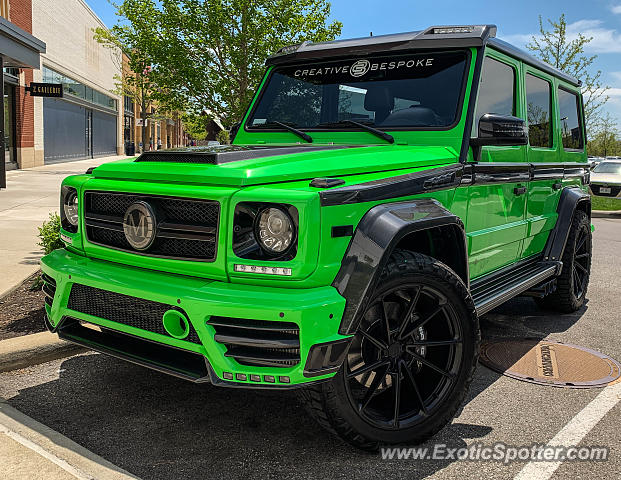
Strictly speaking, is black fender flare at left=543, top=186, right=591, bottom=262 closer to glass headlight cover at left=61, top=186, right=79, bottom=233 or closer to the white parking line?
the white parking line

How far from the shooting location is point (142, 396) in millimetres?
3605

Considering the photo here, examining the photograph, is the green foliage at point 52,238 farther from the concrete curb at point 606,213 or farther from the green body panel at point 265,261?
the concrete curb at point 606,213

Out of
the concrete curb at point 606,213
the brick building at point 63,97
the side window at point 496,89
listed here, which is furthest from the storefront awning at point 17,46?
the concrete curb at point 606,213

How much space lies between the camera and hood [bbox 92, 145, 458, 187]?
8.94ft

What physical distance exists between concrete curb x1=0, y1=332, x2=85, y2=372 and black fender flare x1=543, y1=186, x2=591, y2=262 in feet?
12.4

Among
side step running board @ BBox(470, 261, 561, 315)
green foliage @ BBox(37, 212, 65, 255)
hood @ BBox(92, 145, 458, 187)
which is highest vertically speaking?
hood @ BBox(92, 145, 458, 187)

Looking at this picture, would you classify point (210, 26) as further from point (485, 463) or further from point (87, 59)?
point (87, 59)

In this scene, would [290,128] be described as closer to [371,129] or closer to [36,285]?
[371,129]

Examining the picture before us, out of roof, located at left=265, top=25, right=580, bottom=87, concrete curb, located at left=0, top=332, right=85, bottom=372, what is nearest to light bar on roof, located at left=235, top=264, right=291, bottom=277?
roof, located at left=265, top=25, right=580, bottom=87

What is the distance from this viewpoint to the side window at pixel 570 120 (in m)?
5.47

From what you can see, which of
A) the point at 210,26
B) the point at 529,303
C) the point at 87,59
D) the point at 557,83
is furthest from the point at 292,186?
the point at 87,59

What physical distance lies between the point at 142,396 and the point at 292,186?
176 centimetres

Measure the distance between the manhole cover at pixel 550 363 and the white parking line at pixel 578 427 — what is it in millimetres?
187

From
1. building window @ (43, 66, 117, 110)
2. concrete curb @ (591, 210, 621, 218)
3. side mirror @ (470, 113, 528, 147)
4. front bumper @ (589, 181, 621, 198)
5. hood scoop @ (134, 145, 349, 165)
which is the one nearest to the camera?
hood scoop @ (134, 145, 349, 165)
